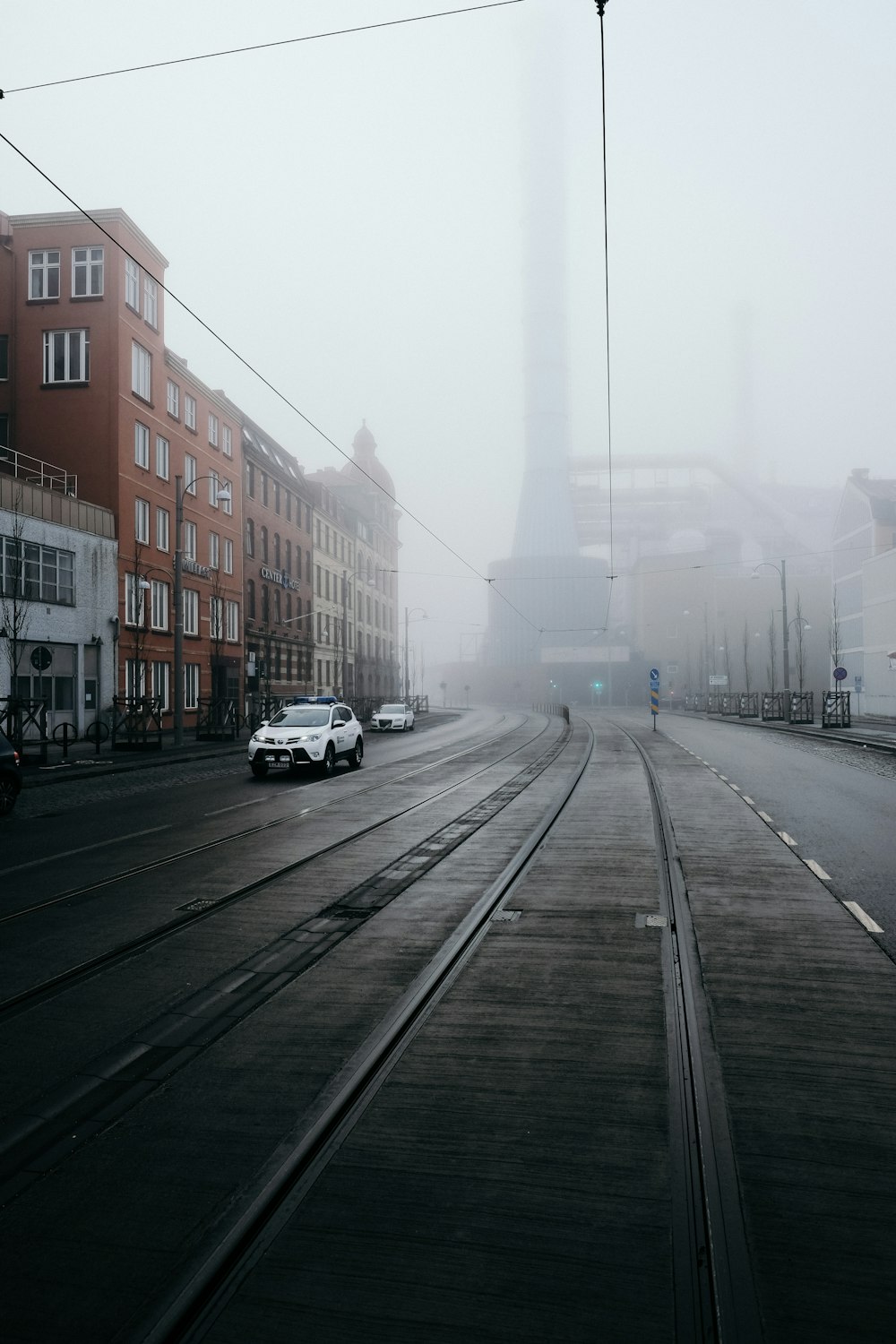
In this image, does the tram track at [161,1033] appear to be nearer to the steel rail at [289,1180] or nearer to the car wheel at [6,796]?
the steel rail at [289,1180]

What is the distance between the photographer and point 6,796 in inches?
618

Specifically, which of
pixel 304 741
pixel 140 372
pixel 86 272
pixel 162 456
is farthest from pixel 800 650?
pixel 304 741

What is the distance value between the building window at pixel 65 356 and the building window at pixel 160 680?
11.6 m

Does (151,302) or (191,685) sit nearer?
(151,302)

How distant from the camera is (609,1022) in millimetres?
5516

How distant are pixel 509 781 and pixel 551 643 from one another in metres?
124

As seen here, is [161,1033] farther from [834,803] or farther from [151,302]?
[151,302]

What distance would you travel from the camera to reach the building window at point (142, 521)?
39781 millimetres

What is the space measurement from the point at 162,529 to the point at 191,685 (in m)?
7.18

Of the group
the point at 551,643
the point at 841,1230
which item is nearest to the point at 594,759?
the point at 841,1230

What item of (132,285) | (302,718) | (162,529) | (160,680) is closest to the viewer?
(302,718)

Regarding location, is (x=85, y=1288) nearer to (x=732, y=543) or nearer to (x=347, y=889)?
(x=347, y=889)

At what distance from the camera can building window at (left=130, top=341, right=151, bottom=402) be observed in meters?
39.9

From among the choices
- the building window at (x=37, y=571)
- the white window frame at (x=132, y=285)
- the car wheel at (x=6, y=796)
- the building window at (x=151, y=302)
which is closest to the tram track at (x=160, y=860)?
the car wheel at (x=6, y=796)
